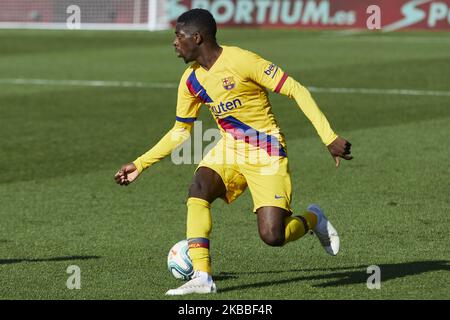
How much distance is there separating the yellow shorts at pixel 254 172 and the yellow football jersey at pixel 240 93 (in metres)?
0.07

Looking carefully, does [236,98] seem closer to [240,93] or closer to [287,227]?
[240,93]

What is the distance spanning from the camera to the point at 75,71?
2450cm

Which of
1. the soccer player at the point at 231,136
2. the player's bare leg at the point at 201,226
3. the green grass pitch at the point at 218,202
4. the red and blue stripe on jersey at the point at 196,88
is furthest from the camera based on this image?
the green grass pitch at the point at 218,202

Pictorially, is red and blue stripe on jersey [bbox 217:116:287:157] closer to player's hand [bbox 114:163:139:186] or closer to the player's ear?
the player's ear

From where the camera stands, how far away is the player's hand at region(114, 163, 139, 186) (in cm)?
817

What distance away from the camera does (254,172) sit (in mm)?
8219

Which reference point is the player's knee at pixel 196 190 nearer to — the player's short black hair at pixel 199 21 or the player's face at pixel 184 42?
the player's face at pixel 184 42

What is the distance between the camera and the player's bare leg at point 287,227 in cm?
802

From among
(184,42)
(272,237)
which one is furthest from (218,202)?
(184,42)

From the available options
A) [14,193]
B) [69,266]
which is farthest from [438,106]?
[69,266]

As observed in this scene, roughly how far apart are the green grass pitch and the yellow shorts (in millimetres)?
604

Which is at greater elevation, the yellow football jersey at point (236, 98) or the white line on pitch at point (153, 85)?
the yellow football jersey at point (236, 98)

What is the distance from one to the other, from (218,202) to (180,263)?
135 inches

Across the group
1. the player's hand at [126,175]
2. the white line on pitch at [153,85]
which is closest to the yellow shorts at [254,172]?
the player's hand at [126,175]
